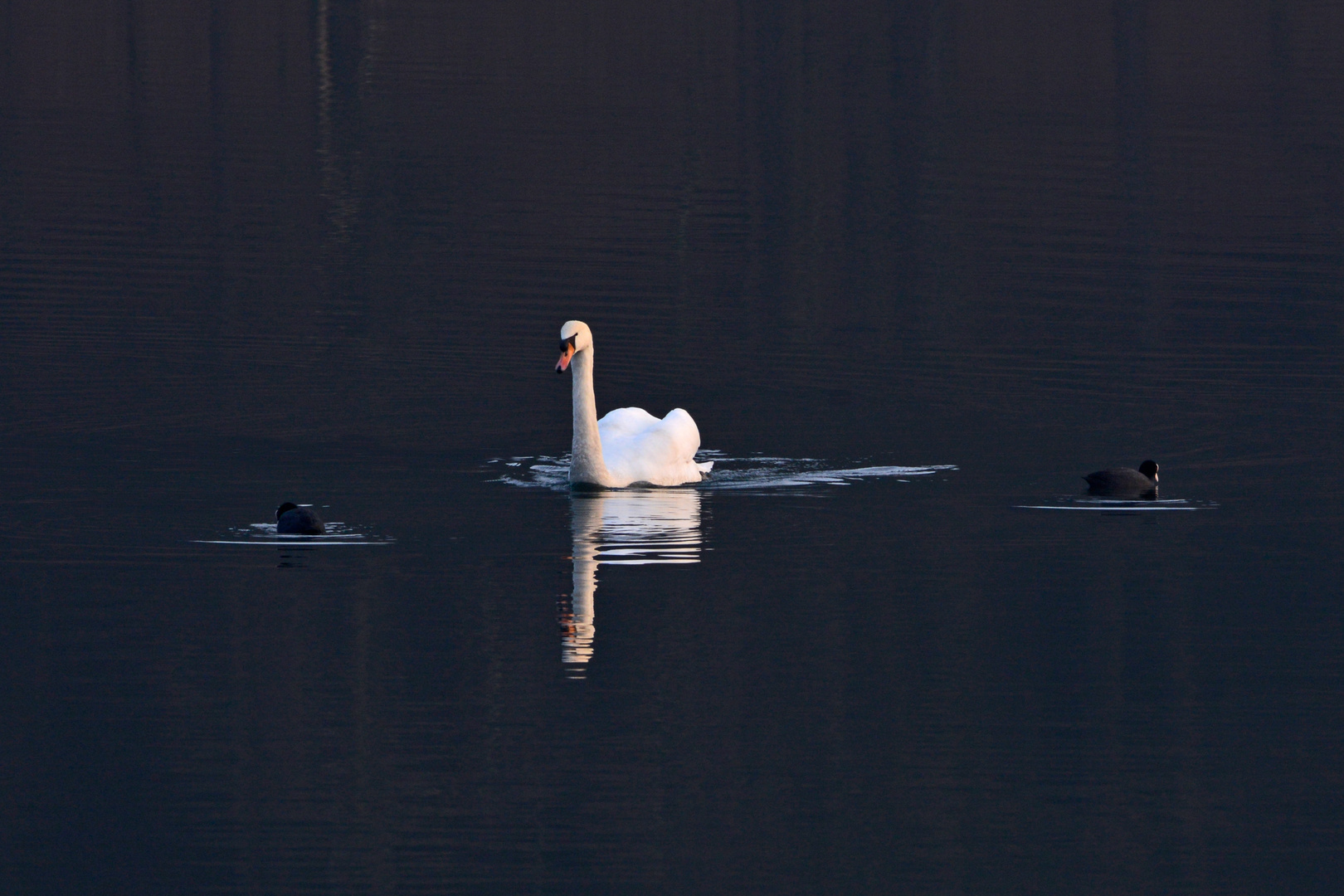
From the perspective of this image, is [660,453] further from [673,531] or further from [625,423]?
[673,531]

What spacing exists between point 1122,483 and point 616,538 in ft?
14.5

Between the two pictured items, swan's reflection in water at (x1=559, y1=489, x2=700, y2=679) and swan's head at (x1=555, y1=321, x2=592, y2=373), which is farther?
swan's head at (x1=555, y1=321, x2=592, y2=373)

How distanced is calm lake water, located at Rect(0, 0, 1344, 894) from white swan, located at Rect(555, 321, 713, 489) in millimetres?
265

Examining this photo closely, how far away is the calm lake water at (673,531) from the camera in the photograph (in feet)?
40.4

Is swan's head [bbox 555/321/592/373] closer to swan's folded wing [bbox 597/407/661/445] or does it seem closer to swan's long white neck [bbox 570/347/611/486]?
swan's long white neck [bbox 570/347/611/486]

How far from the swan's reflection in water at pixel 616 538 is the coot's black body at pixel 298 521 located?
6.44ft

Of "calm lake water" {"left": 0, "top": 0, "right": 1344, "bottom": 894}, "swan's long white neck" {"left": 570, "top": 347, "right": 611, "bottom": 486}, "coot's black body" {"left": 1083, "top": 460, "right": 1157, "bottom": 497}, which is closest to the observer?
"calm lake water" {"left": 0, "top": 0, "right": 1344, "bottom": 894}

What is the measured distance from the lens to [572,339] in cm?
2167

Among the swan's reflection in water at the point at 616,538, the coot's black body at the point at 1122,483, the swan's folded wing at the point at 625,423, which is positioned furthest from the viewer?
the swan's folded wing at the point at 625,423

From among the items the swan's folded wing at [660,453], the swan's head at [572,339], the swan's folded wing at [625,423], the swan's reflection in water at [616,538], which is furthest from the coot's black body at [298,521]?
the swan's folded wing at [625,423]

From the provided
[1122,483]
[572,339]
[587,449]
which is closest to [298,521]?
[587,449]

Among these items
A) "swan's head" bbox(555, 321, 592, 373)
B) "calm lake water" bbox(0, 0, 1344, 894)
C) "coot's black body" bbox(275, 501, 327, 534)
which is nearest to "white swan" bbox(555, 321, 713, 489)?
"swan's head" bbox(555, 321, 592, 373)

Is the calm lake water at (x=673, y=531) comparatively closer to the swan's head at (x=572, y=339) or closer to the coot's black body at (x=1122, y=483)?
the coot's black body at (x=1122, y=483)

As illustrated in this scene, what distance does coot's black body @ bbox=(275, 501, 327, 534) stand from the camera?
1828 centimetres
